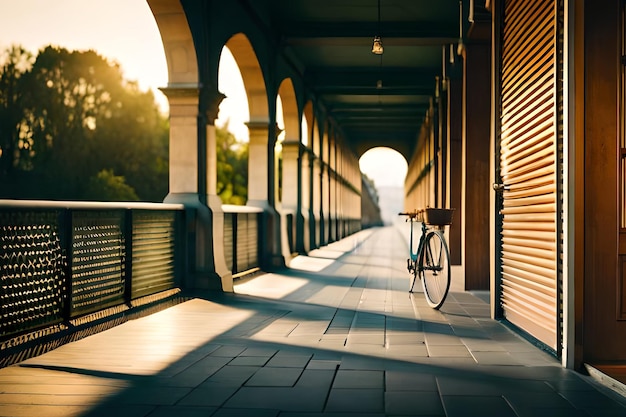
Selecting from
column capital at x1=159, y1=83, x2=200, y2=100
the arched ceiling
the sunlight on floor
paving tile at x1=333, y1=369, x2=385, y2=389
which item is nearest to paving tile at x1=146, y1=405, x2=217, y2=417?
paving tile at x1=333, y1=369, x2=385, y2=389

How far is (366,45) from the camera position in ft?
41.2

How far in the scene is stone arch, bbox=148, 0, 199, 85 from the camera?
7.82m

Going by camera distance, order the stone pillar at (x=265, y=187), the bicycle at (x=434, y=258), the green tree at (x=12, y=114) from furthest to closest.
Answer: the green tree at (x=12, y=114) < the stone pillar at (x=265, y=187) < the bicycle at (x=434, y=258)

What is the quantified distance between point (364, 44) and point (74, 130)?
3410 cm

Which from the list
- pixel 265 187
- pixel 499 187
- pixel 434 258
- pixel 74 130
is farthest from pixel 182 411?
pixel 74 130

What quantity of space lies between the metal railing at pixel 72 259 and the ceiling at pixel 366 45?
519cm

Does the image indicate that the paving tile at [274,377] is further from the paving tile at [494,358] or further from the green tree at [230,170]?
the green tree at [230,170]

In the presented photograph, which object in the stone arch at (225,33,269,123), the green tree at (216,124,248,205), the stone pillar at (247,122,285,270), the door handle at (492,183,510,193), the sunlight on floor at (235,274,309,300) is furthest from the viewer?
the green tree at (216,124,248,205)

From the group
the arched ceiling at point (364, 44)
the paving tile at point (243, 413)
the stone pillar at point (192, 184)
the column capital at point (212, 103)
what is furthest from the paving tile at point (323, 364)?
the arched ceiling at point (364, 44)

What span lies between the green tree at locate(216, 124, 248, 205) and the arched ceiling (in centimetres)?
4480

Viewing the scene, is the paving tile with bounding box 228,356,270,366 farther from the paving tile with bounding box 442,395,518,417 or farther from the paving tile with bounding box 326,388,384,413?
the paving tile with bounding box 442,395,518,417

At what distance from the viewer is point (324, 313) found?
638cm

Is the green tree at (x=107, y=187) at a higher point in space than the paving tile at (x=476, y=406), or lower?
higher

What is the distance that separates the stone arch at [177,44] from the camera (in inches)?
308
